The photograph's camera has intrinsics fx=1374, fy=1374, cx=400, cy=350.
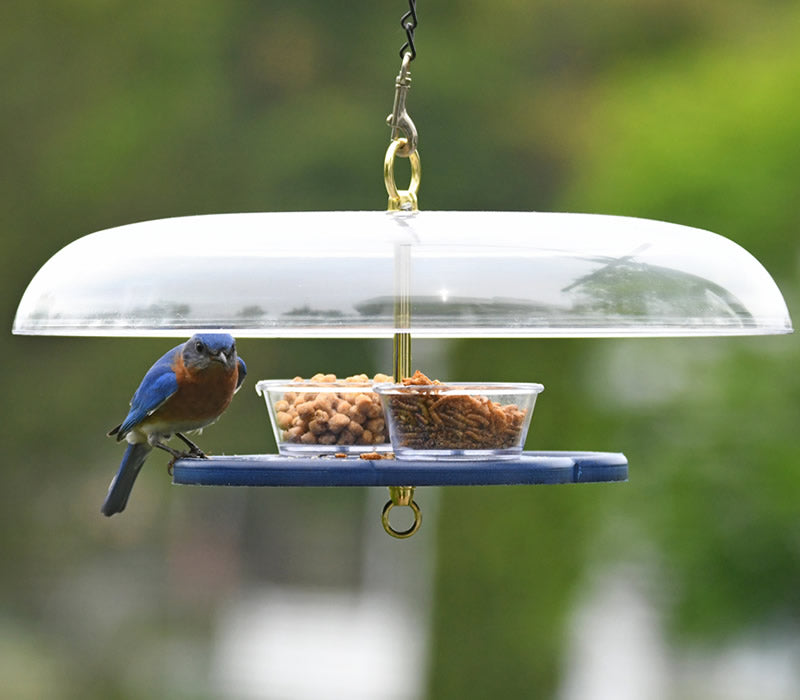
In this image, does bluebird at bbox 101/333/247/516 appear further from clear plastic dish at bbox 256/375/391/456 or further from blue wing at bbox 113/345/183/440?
clear plastic dish at bbox 256/375/391/456

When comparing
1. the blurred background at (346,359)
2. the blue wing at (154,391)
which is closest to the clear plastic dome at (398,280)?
the blue wing at (154,391)

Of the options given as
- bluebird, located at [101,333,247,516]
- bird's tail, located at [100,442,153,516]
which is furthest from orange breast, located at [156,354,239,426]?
bird's tail, located at [100,442,153,516]

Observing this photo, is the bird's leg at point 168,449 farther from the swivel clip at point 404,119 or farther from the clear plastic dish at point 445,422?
the swivel clip at point 404,119

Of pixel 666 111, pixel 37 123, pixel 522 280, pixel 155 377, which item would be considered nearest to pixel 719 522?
pixel 666 111

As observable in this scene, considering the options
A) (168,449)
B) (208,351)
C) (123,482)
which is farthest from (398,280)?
(123,482)

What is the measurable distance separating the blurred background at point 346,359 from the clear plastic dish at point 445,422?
355 cm

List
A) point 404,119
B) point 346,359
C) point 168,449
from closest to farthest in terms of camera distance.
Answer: point 404,119
point 168,449
point 346,359

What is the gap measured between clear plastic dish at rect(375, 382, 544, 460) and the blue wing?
444mm

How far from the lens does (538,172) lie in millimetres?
9133

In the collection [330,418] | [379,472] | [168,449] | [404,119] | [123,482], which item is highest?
[404,119]

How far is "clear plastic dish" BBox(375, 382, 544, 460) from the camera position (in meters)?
2.35

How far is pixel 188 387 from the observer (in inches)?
101

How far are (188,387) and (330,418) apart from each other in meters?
0.27

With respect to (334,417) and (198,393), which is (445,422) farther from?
(198,393)
